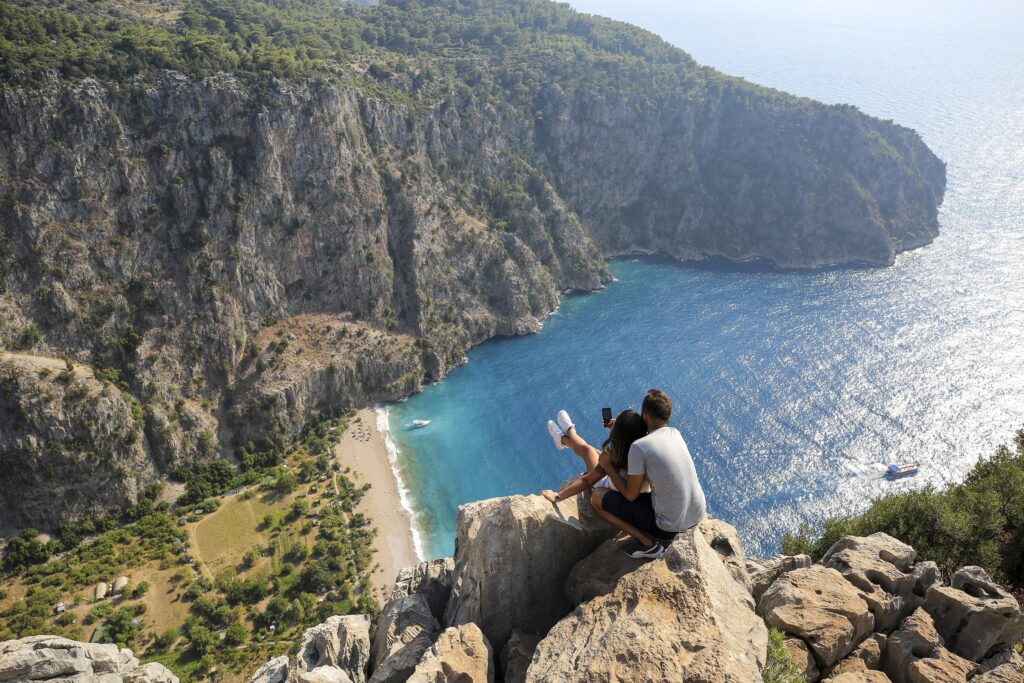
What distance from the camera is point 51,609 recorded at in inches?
2376

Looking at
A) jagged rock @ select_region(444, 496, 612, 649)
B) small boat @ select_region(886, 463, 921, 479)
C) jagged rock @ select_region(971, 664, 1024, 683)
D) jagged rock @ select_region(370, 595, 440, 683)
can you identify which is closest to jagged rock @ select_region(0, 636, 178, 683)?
jagged rock @ select_region(370, 595, 440, 683)

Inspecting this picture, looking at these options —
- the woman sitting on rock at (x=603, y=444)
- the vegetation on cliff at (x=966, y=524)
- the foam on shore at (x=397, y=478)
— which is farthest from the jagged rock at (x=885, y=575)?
the foam on shore at (x=397, y=478)

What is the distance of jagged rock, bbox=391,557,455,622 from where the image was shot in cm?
2366

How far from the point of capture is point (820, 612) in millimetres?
18297

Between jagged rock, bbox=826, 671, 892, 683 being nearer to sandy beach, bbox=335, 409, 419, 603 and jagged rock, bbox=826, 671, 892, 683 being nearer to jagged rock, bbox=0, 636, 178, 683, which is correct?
jagged rock, bbox=0, 636, 178, 683

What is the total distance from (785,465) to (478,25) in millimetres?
145584

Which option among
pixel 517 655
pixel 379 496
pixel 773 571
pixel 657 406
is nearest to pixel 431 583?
pixel 517 655

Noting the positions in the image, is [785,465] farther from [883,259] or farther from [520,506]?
[883,259]

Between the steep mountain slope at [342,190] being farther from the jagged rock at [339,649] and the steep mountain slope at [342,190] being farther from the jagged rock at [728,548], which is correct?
the jagged rock at [728,548]

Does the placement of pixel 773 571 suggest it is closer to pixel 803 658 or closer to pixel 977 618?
pixel 803 658

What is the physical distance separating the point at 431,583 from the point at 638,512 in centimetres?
1278

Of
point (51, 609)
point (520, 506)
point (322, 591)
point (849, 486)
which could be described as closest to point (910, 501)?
point (520, 506)

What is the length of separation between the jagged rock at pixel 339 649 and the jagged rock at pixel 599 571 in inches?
393

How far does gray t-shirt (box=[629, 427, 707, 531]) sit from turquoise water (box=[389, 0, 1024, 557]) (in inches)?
2407
